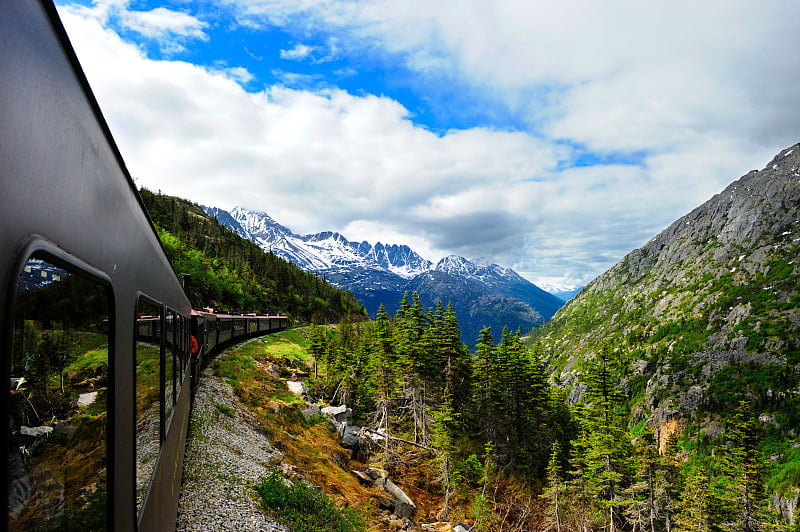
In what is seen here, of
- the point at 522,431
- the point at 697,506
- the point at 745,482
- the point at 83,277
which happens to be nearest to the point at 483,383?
the point at 522,431

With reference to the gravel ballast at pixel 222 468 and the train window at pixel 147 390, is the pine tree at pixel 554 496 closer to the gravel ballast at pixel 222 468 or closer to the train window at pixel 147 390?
the gravel ballast at pixel 222 468

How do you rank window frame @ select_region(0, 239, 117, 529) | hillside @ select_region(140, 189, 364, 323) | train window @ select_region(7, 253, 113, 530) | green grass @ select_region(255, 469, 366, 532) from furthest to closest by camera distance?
1. hillside @ select_region(140, 189, 364, 323)
2. green grass @ select_region(255, 469, 366, 532)
3. train window @ select_region(7, 253, 113, 530)
4. window frame @ select_region(0, 239, 117, 529)

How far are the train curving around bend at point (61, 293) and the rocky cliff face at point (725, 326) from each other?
323 feet

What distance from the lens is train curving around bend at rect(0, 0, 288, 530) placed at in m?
1.18

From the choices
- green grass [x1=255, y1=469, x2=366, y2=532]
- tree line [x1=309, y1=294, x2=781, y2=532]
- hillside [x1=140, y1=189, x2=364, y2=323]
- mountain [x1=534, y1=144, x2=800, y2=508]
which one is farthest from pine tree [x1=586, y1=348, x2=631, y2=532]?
hillside [x1=140, y1=189, x2=364, y2=323]

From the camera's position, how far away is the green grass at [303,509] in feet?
33.2

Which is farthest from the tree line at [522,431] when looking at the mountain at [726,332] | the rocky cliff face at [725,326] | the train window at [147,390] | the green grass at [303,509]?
the rocky cliff face at [725,326]

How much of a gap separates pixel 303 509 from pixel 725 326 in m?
174

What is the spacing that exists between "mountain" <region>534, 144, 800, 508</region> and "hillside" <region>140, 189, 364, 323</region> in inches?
2827

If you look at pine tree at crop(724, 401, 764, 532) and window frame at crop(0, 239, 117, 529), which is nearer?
window frame at crop(0, 239, 117, 529)

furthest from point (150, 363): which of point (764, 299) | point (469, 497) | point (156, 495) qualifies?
point (764, 299)

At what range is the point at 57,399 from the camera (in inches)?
61.7

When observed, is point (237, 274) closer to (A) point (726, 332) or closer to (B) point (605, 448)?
(B) point (605, 448)

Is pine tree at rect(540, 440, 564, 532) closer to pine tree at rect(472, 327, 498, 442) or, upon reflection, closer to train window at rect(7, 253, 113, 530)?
pine tree at rect(472, 327, 498, 442)
